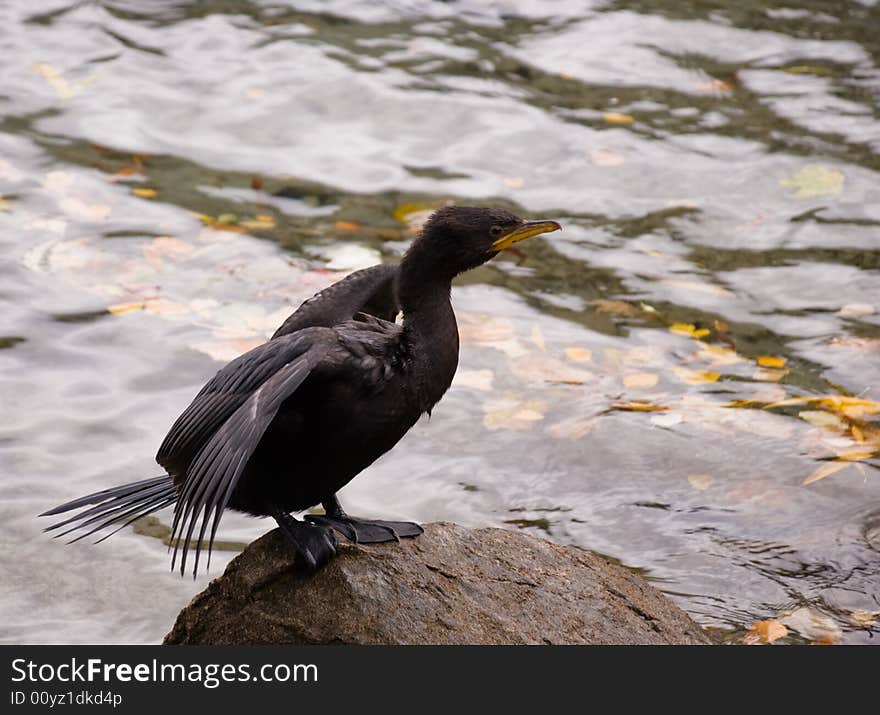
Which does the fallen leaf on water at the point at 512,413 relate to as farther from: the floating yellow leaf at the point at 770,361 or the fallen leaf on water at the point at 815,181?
the fallen leaf on water at the point at 815,181

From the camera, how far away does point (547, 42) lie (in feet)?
34.6

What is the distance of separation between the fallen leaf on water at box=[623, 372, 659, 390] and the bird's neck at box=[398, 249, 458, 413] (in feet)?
8.67

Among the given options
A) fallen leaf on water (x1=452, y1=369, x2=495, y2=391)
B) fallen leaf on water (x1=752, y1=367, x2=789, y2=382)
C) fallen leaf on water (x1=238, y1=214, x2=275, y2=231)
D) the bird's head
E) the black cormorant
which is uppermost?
the bird's head

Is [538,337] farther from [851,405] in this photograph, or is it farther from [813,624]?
[813,624]

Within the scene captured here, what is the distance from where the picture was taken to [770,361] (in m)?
6.96

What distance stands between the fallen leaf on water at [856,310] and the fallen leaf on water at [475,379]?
211cm

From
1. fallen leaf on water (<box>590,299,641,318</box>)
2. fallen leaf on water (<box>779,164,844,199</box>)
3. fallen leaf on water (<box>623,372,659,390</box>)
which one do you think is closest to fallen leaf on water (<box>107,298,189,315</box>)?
fallen leaf on water (<box>590,299,641,318</box>)

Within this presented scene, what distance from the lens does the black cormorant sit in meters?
3.74

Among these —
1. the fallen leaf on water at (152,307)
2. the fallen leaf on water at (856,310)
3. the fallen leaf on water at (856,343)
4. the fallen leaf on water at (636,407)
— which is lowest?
the fallen leaf on water at (636,407)

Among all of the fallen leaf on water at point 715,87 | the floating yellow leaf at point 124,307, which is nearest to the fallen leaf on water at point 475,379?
the floating yellow leaf at point 124,307

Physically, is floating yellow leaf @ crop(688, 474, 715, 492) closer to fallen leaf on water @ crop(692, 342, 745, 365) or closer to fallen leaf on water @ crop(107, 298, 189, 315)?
fallen leaf on water @ crop(692, 342, 745, 365)

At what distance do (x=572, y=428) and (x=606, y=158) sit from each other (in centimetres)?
316

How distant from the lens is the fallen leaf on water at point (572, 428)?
6434mm

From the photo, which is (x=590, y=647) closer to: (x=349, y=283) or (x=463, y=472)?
(x=349, y=283)
